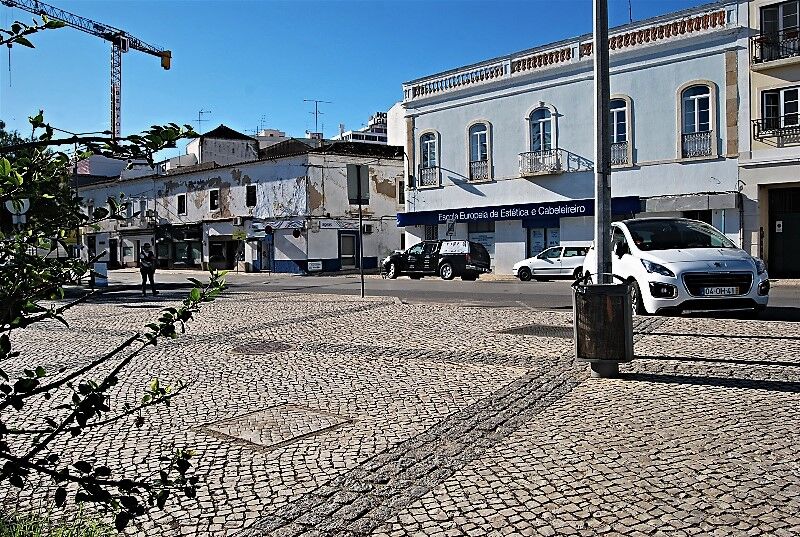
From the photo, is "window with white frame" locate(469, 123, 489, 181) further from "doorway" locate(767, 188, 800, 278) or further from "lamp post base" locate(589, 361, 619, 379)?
"lamp post base" locate(589, 361, 619, 379)

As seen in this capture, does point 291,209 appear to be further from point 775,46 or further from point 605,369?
point 605,369

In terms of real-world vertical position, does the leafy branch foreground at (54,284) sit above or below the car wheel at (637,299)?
above

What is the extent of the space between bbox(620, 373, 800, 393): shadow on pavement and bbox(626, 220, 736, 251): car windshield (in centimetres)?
558

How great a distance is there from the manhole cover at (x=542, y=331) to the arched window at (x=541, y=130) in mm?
22524

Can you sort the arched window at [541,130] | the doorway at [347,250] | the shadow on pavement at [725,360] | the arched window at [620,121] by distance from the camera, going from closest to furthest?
the shadow on pavement at [725,360]
the arched window at [620,121]
the arched window at [541,130]
the doorway at [347,250]

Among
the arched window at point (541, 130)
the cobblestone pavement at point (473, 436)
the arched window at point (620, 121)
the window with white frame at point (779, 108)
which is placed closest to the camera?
the cobblestone pavement at point (473, 436)

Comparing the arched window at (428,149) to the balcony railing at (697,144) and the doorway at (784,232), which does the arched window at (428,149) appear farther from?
the doorway at (784,232)

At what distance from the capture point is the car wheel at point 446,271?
31050 millimetres

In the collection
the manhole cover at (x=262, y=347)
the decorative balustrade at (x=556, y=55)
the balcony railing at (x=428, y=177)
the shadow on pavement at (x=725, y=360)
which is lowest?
the manhole cover at (x=262, y=347)

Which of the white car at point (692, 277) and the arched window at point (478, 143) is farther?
the arched window at point (478, 143)

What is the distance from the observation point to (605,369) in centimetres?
734

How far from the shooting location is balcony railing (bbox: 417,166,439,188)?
37531 mm

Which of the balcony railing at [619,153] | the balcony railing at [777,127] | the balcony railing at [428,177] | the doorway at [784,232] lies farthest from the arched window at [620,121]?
the balcony railing at [428,177]

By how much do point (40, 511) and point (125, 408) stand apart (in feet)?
5.89
